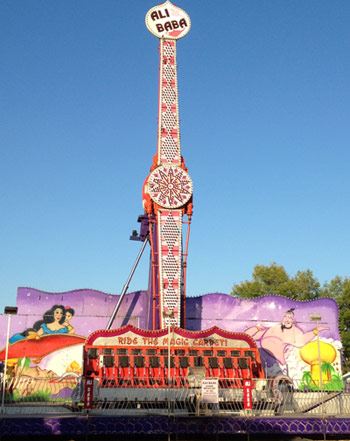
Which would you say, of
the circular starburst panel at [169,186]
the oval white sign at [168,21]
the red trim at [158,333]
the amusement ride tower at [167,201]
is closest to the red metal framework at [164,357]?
the red trim at [158,333]

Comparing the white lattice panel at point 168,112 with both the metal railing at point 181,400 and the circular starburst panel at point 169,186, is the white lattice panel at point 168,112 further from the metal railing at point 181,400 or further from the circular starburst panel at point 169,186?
the metal railing at point 181,400

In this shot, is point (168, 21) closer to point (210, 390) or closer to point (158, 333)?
point (158, 333)

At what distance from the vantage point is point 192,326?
46062 millimetres

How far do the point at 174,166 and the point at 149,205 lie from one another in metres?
3.61

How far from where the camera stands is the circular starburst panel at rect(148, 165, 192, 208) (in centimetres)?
4103

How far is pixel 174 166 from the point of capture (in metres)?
41.7

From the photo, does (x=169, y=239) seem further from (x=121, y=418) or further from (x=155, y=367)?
(x=121, y=418)

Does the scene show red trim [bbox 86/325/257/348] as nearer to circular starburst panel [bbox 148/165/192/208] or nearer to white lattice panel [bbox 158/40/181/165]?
circular starburst panel [bbox 148/165/192/208]

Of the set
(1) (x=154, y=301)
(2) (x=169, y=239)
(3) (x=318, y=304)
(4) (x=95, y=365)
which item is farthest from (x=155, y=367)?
(3) (x=318, y=304)

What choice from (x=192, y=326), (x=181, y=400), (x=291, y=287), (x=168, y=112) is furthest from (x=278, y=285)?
(x=181, y=400)

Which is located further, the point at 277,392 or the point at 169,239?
the point at 169,239

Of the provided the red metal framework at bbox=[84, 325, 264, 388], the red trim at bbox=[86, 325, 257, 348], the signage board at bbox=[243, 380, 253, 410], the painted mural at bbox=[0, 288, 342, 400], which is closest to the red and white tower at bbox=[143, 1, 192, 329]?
the red trim at bbox=[86, 325, 257, 348]

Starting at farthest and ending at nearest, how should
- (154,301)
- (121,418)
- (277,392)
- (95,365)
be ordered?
(154,301)
(95,365)
(277,392)
(121,418)

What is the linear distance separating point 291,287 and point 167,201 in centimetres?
3041
